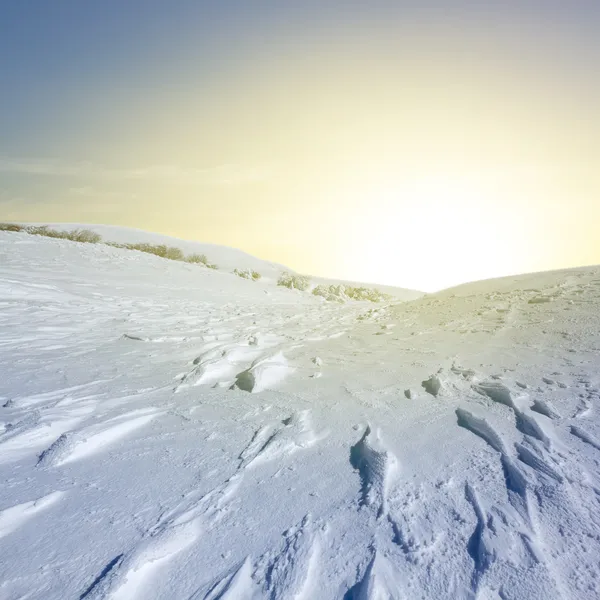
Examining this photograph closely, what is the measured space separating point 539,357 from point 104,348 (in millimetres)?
3572

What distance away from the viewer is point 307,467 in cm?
159

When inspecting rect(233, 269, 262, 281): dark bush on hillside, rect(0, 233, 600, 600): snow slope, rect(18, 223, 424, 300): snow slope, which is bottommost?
rect(0, 233, 600, 600): snow slope

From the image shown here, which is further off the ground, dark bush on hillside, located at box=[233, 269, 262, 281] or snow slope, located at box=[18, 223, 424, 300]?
snow slope, located at box=[18, 223, 424, 300]

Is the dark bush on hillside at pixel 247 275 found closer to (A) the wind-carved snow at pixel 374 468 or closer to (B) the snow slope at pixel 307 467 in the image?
(B) the snow slope at pixel 307 467

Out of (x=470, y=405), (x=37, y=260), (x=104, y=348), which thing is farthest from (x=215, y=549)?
(x=37, y=260)

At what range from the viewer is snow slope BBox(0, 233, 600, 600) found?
1.08 meters

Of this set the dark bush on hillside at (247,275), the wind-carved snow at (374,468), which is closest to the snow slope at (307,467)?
the wind-carved snow at (374,468)

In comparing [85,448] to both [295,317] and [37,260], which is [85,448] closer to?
[295,317]

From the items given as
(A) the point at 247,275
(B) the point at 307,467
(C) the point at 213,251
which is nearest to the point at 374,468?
(B) the point at 307,467

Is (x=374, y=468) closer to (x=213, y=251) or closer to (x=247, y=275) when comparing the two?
(x=247, y=275)

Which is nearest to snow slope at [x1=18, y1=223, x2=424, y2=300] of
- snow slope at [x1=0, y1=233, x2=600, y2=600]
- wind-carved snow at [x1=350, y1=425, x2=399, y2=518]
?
snow slope at [x1=0, y1=233, x2=600, y2=600]

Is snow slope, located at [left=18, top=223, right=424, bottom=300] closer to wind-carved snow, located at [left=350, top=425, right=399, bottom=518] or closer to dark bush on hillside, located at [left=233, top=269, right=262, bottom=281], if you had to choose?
dark bush on hillside, located at [left=233, top=269, right=262, bottom=281]

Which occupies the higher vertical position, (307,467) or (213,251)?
(213,251)

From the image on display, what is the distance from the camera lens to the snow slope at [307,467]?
108 centimetres
